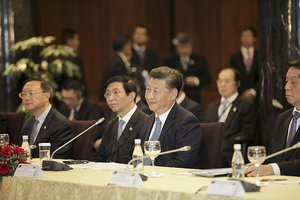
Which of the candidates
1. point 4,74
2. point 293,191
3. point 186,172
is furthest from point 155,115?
point 4,74

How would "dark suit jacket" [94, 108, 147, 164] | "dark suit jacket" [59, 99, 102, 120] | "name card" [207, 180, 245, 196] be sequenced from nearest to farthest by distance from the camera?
"name card" [207, 180, 245, 196]
"dark suit jacket" [94, 108, 147, 164]
"dark suit jacket" [59, 99, 102, 120]

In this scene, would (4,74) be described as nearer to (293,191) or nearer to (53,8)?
(53,8)

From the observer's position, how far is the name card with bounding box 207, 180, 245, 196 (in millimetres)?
3598

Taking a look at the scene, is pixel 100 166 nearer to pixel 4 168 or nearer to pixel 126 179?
pixel 4 168

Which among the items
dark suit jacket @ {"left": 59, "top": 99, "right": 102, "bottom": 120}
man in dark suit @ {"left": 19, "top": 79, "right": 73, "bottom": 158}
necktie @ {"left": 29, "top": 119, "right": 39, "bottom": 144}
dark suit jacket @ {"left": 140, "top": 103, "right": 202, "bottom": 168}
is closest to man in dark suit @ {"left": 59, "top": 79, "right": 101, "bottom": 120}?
dark suit jacket @ {"left": 59, "top": 99, "right": 102, "bottom": 120}

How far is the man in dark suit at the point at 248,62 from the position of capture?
9227mm

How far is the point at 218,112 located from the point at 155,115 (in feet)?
8.12

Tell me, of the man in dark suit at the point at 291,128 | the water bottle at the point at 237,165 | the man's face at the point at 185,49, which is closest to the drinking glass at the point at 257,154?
the water bottle at the point at 237,165

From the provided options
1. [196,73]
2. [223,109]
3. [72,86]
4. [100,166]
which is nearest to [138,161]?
[100,166]

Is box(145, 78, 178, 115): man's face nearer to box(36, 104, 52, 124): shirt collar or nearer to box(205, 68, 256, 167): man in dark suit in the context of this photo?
box(36, 104, 52, 124): shirt collar

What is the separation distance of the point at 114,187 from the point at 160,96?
1.32 meters

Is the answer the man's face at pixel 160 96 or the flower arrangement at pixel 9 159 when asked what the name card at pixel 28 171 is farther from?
the man's face at pixel 160 96

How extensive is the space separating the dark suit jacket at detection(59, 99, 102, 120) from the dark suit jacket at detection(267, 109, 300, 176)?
3.11 meters

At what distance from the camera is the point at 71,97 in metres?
8.11
